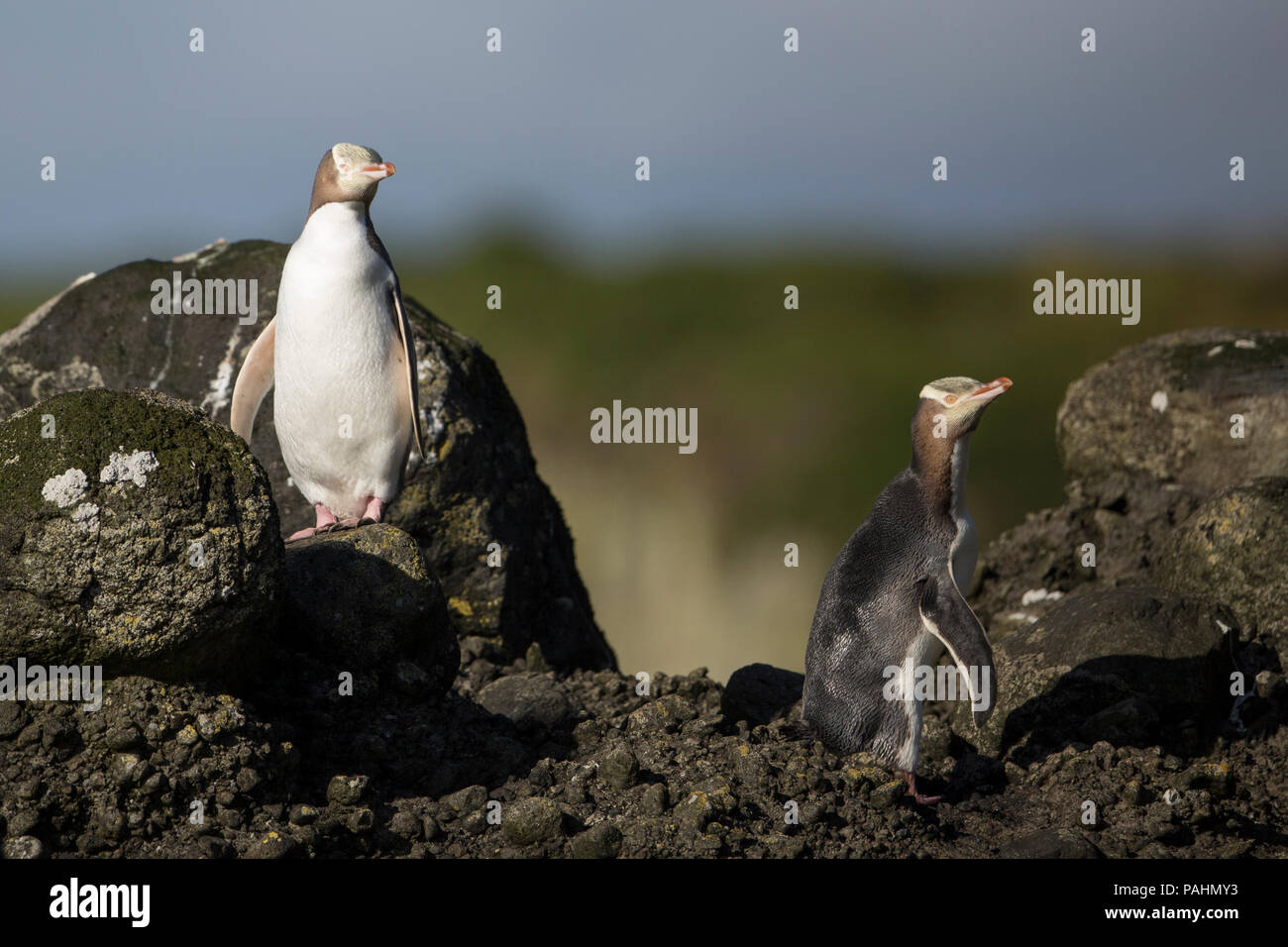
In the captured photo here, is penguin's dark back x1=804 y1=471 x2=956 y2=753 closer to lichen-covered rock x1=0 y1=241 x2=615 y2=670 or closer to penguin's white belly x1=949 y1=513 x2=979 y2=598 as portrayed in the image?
penguin's white belly x1=949 y1=513 x2=979 y2=598

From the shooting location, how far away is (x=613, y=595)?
60.5 feet

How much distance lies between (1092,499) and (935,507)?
3.89m

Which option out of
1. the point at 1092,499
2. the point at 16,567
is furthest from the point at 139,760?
the point at 1092,499

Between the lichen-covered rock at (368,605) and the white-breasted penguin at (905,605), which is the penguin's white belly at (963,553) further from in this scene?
the lichen-covered rock at (368,605)

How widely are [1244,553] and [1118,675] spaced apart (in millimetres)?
1438

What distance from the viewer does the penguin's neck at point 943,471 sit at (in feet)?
20.5

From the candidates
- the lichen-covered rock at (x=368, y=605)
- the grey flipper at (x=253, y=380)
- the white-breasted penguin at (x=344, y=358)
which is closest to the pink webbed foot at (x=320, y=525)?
the white-breasted penguin at (x=344, y=358)

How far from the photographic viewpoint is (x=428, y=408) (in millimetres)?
8250

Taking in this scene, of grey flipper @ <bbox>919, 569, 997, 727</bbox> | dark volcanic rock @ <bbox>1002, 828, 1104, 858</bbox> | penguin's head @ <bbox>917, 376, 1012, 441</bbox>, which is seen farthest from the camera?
penguin's head @ <bbox>917, 376, 1012, 441</bbox>

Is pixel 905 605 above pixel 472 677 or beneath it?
above

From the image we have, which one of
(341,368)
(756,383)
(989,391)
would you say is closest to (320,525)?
(341,368)

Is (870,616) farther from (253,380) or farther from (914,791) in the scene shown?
(253,380)

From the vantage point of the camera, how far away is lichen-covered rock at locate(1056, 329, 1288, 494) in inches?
367

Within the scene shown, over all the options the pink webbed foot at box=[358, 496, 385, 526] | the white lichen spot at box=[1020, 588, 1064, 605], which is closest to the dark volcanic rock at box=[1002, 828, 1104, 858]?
the pink webbed foot at box=[358, 496, 385, 526]
